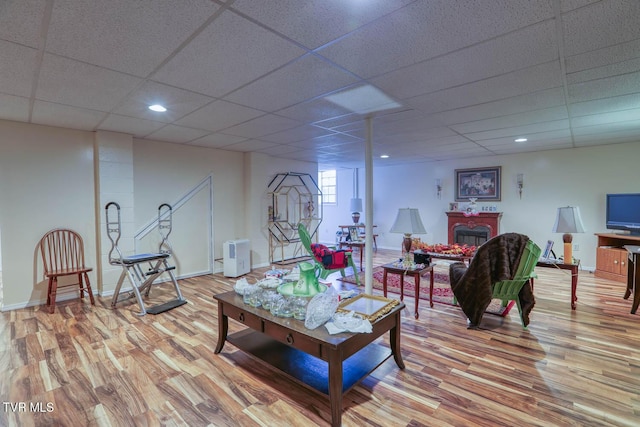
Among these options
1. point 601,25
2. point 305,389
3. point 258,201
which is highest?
point 601,25

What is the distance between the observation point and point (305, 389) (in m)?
2.18

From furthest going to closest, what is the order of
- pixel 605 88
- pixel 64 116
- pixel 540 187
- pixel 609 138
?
pixel 540 187
pixel 609 138
pixel 64 116
pixel 605 88

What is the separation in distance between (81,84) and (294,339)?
2733mm

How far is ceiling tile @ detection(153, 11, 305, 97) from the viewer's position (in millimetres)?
1772

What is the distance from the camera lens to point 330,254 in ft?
15.3

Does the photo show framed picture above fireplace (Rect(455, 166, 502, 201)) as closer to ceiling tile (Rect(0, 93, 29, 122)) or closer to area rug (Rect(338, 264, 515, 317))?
area rug (Rect(338, 264, 515, 317))

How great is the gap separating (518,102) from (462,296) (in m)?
2.10

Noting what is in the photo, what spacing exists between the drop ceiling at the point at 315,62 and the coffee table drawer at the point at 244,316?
6.24 feet

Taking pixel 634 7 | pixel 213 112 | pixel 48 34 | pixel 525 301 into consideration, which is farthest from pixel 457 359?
pixel 48 34

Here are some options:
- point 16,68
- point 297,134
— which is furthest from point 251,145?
point 16,68

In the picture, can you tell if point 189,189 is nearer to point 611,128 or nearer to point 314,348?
point 314,348

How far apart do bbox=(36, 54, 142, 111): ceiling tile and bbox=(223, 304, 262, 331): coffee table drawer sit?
6.74 ft

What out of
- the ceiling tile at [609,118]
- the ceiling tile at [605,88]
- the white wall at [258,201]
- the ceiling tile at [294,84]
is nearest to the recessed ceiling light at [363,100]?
the ceiling tile at [294,84]

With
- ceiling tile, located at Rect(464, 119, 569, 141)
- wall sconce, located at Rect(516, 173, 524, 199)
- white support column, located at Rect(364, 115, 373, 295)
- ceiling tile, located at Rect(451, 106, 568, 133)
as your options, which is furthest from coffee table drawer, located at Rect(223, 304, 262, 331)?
wall sconce, located at Rect(516, 173, 524, 199)
